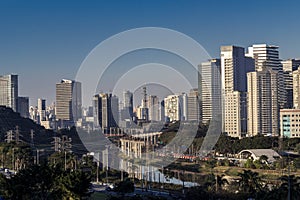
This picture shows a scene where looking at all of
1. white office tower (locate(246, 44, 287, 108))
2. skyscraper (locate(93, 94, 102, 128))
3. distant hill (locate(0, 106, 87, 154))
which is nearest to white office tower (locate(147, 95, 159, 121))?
distant hill (locate(0, 106, 87, 154))

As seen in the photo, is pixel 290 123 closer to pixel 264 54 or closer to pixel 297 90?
pixel 297 90

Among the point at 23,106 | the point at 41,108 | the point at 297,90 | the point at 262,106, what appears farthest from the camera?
the point at 41,108

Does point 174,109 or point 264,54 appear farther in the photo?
point 264,54

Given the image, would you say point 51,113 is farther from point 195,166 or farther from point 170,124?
point 195,166

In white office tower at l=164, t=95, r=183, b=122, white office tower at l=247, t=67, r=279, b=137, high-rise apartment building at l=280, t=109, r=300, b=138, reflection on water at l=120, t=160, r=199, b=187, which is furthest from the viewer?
white office tower at l=164, t=95, r=183, b=122

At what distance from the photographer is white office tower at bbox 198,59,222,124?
52.6 ft

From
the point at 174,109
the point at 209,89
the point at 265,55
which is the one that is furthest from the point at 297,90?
the point at 265,55

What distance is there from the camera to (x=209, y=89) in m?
16.9

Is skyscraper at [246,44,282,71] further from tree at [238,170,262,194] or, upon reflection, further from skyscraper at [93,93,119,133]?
tree at [238,170,262,194]

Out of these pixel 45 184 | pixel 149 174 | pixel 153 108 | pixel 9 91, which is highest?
pixel 9 91

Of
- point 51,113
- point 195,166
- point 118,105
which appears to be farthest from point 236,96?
point 51,113

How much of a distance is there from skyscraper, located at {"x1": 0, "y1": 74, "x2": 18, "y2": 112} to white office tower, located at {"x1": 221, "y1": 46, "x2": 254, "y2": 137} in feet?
29.5

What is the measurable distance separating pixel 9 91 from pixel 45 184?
1782cm

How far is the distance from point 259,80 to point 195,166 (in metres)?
6.58
